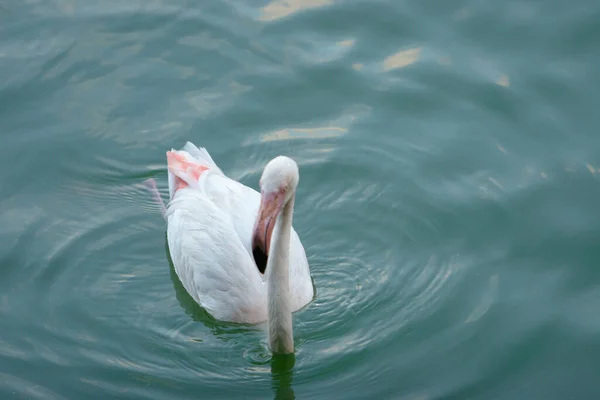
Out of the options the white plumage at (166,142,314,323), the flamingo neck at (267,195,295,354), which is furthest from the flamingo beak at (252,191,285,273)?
the white plumage at (166,142,314,323)

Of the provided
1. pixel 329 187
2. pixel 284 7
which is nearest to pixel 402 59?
pixel 284 7

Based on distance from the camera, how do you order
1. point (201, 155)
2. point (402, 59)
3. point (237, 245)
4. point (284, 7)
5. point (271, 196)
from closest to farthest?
1. point (271, 196)
2. point (237, 245)
3. point (201, 155)
4. point (402, 59)
5. point (284, 7)

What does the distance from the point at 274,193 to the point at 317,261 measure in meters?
2.11

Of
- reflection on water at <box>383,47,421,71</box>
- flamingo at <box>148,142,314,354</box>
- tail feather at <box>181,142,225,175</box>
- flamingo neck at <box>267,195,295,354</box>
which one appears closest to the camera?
flamingo at <box>148,142,314,354</box>

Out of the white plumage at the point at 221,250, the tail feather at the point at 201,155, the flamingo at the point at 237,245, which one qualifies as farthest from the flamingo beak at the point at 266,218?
the tail feather at the point at 201,155

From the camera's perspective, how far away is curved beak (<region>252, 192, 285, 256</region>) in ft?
21.1

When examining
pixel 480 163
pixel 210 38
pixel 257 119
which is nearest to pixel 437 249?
pixel 480 163

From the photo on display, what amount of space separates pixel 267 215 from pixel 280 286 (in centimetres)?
74

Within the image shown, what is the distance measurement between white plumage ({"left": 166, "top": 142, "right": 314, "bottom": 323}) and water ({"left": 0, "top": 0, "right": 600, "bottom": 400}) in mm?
188

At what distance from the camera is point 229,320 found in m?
7.75

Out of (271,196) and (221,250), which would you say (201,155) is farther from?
(271,196)

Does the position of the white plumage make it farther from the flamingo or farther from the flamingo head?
the flamingo head

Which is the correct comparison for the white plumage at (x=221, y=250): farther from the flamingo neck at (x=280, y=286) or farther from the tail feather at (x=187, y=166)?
the flamingo neck at (x=280, y=286)

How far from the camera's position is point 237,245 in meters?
7.83
